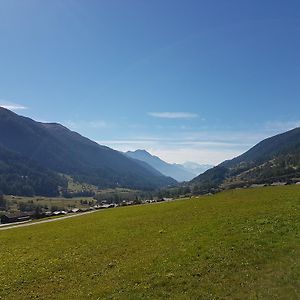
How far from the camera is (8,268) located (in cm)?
3186

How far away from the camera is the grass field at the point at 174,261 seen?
22.9 m

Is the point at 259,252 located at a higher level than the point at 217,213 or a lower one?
lower

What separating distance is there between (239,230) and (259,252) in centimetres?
630

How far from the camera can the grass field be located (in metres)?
22.9

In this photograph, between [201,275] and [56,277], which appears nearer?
[201,275]

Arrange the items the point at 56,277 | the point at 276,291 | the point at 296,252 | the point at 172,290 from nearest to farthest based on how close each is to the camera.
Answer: the point at 276,291
the point at 172,290
the point at 296,252
the point at 56,277

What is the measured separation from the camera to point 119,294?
23359mm

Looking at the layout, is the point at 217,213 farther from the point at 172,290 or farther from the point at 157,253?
the point at 172,290

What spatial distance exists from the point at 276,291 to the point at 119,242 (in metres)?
17.8

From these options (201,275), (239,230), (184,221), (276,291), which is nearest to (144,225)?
(184,221)

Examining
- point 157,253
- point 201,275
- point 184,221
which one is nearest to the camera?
point 201,275

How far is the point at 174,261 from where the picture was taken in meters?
27.6

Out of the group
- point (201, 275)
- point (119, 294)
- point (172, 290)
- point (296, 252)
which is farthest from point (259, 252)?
point (119, 294)

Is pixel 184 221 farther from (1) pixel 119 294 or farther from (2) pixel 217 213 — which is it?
(1) pixel 119 294
